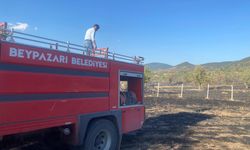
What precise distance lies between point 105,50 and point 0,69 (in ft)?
10.9

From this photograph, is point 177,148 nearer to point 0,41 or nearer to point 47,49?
point 47,49

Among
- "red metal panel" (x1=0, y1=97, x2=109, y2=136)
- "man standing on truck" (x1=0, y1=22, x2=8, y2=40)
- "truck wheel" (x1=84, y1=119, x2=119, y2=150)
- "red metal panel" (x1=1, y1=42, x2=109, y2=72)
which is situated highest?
"man standing on truck" (x1=0, y1=22, x2=8, y2=40)

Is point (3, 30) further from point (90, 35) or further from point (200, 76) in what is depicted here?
point (200, 76)

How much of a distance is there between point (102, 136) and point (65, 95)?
1799 mm

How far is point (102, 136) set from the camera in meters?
7.36

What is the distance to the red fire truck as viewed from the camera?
5.00m

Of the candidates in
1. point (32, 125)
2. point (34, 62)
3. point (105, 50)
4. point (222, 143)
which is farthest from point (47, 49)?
point (222, 143)

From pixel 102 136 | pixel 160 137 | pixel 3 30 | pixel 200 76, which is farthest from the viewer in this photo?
pixel 200 76

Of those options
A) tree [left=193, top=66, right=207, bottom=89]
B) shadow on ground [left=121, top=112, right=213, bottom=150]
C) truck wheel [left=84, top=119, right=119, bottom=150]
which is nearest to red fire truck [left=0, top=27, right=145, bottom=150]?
truck wheel [left=84, top=119, right=119, bottom=150]

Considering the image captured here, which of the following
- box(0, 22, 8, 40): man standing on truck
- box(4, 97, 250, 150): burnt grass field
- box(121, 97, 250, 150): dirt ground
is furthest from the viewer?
box(121, 97, 250, 150): dirt ground

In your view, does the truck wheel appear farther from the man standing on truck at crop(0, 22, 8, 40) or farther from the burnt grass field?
the man standing on truck at crop(0, 22, 8, 40)

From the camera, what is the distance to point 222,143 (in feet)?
32.9

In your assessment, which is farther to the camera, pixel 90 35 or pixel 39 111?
pixel 90 35

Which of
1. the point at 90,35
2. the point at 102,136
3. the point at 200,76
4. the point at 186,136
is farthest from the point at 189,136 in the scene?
the point at 200,76
